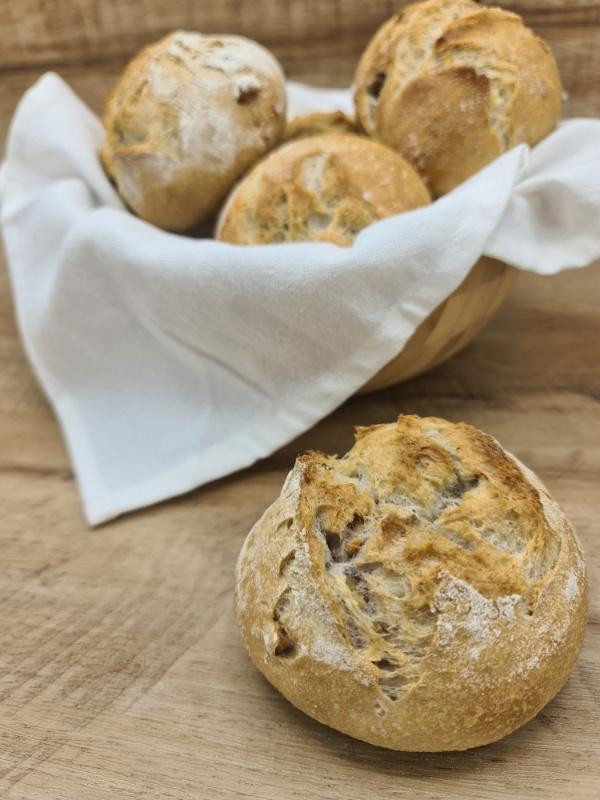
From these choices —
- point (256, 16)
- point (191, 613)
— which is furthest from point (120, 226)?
point (256, 16)

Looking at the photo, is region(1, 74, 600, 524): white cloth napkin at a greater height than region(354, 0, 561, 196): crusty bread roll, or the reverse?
region(354, 0, 561, 196): crusty bread roll

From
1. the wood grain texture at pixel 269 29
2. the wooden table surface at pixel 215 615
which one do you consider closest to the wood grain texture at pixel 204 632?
the wooden table surface at pixel 215 615

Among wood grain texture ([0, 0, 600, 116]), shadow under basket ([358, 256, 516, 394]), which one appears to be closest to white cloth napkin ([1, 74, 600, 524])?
shadow under basket ([358, 256, 516, 394])

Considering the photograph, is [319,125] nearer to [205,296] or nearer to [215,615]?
[205,296]

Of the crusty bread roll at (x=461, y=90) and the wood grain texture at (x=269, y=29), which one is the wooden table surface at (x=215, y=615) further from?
the crusty bread roll at (x=461, y=90)

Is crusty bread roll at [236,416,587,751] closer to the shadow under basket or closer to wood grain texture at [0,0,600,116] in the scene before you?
the shadow under basket

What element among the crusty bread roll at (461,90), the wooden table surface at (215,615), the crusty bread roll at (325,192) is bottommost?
the wooden table surface at (215,615)

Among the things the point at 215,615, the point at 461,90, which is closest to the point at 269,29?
the point at 461,90
